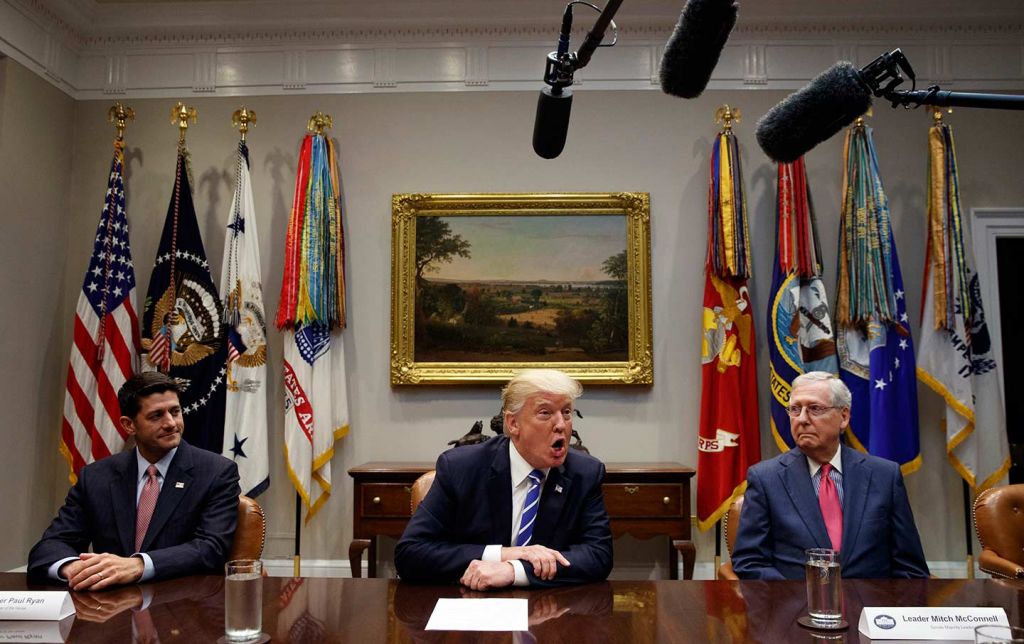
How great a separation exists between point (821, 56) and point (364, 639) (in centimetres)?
478

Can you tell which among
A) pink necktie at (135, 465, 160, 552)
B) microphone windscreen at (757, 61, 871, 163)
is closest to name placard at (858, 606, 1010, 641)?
microphone windscreen at (757, 61, 871, 163)

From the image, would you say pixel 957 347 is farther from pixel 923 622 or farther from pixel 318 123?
pixel 318 123

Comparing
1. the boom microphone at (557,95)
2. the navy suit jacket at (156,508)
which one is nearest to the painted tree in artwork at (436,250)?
the navy suit jacket at (156,508)

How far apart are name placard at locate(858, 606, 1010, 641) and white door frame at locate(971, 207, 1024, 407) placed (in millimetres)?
3838

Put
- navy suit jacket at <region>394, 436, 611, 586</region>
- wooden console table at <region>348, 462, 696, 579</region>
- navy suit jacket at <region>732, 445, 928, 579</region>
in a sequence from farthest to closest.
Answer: wooden console table at <region>348, 462, 696, 579</region>
navy suit jacket at <region>732, 445, 928, 579</region>
navy suit jacket at <region>394, 436, 611, 586</region>

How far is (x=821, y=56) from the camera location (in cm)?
502

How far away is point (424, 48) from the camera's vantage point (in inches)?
200

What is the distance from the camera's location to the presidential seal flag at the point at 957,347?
14.4 ft

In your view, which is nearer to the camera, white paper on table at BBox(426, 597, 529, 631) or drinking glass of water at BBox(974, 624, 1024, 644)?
drinking glass of water at BBox(974, 624, 1024, 644)

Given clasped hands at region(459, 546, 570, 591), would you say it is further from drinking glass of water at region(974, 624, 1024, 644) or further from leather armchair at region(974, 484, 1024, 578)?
leather armchair at region(974, 484, 1024, 578)

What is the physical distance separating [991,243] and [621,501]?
9.62 ft

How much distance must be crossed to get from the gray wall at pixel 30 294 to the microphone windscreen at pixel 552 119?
3.90 m

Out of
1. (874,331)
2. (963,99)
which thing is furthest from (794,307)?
(963,99)

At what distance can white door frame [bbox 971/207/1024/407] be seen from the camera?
486cm
